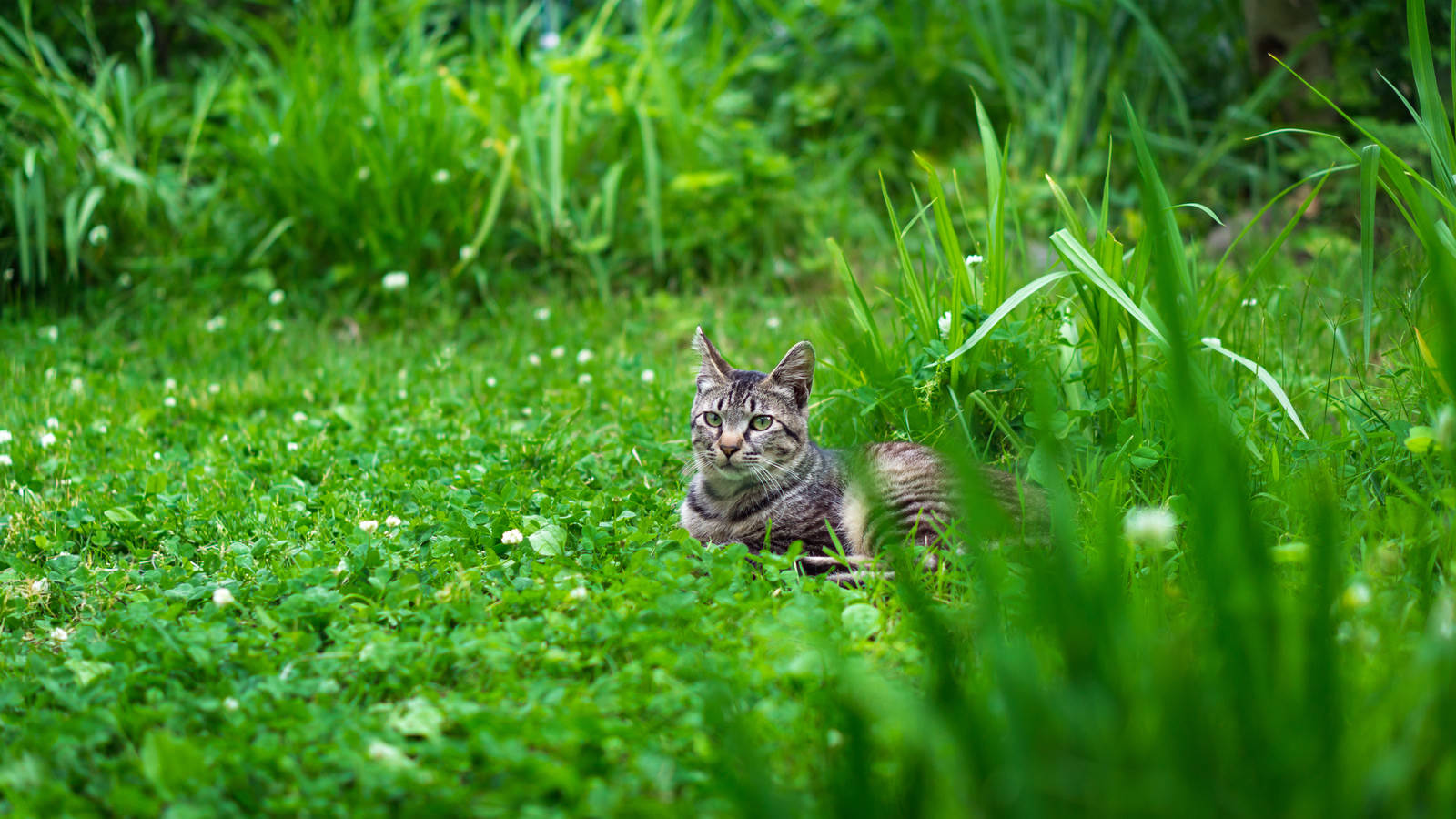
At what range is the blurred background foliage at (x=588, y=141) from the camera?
566cm

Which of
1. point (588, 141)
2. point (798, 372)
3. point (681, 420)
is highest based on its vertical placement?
point (588, 141)

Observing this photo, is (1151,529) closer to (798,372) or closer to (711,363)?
(798,372)

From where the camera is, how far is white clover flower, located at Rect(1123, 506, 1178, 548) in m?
2.21

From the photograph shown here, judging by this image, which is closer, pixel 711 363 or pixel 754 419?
pixel 754 419

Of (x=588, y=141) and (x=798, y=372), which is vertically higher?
(x=588, y=141)

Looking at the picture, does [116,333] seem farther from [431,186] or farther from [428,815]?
[428,815]

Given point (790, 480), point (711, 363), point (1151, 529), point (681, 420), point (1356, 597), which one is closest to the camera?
point (1356, 597)

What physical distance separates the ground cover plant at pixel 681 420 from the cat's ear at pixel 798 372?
0.52 feet

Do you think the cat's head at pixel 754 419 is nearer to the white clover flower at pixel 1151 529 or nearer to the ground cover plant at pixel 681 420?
the ground cover plant at pixel 681 420

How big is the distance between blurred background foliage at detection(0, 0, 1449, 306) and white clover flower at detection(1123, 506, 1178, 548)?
355 centimetres

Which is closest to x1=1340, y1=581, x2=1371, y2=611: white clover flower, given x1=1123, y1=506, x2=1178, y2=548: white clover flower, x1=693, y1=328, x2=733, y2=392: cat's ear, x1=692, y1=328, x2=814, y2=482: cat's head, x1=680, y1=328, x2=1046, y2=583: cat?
x1=1123, y1=506, x2=1178, y2=548: white clover flower

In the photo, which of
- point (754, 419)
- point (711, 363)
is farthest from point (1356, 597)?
point (711, 363)

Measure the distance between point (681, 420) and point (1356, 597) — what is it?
2.54 meters

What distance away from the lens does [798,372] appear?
3.29m
